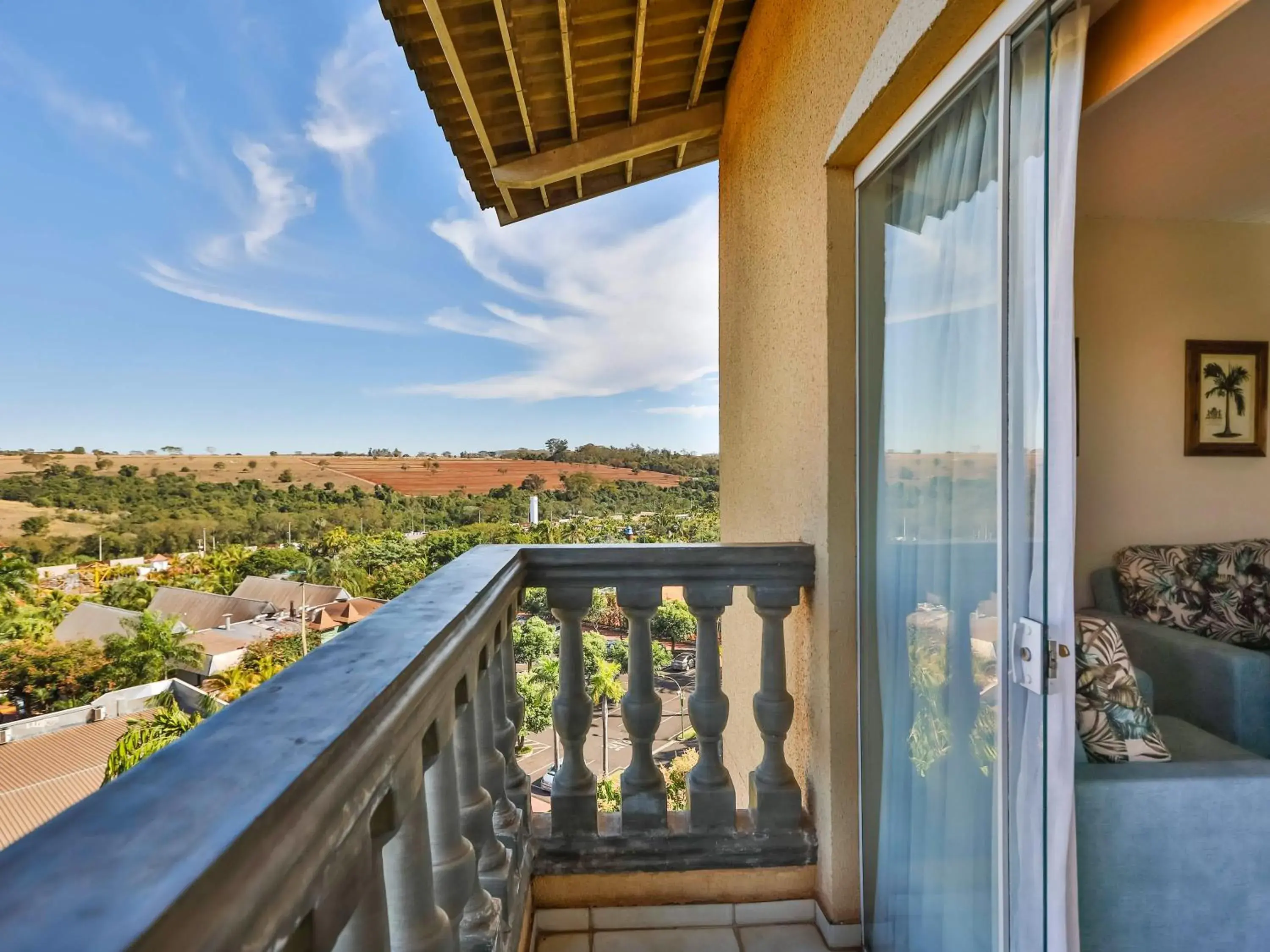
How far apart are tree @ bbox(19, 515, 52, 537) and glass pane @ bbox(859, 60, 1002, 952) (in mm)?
14211

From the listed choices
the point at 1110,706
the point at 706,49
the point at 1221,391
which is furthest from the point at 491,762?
the point at 1221,391

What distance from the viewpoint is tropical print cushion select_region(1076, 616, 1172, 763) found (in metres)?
1.43

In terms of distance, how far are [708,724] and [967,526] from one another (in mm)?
865

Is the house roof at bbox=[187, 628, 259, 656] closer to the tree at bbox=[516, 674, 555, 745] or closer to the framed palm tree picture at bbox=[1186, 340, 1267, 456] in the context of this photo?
the tree at bbox=[516, 674, 555, 745]

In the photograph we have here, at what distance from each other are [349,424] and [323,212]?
13515mm

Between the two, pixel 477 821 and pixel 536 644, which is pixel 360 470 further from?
pixel 477 821

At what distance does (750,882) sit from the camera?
5.62ft

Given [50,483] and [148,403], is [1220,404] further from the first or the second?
[148,403]

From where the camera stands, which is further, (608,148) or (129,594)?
(129,594)

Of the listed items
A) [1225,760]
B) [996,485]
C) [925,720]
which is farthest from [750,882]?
[996,485]

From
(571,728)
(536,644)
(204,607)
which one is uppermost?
(571,728)

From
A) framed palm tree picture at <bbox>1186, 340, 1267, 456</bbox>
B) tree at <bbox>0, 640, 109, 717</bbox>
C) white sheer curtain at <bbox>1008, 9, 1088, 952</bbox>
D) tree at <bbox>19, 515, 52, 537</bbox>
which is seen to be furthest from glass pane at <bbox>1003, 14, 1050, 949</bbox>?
tree at <bbox>0, 640, 109, 717</bbox>

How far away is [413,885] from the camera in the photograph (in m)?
0.77

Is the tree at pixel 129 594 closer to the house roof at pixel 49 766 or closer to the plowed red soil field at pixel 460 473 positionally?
the house roof at pixel 49 766
